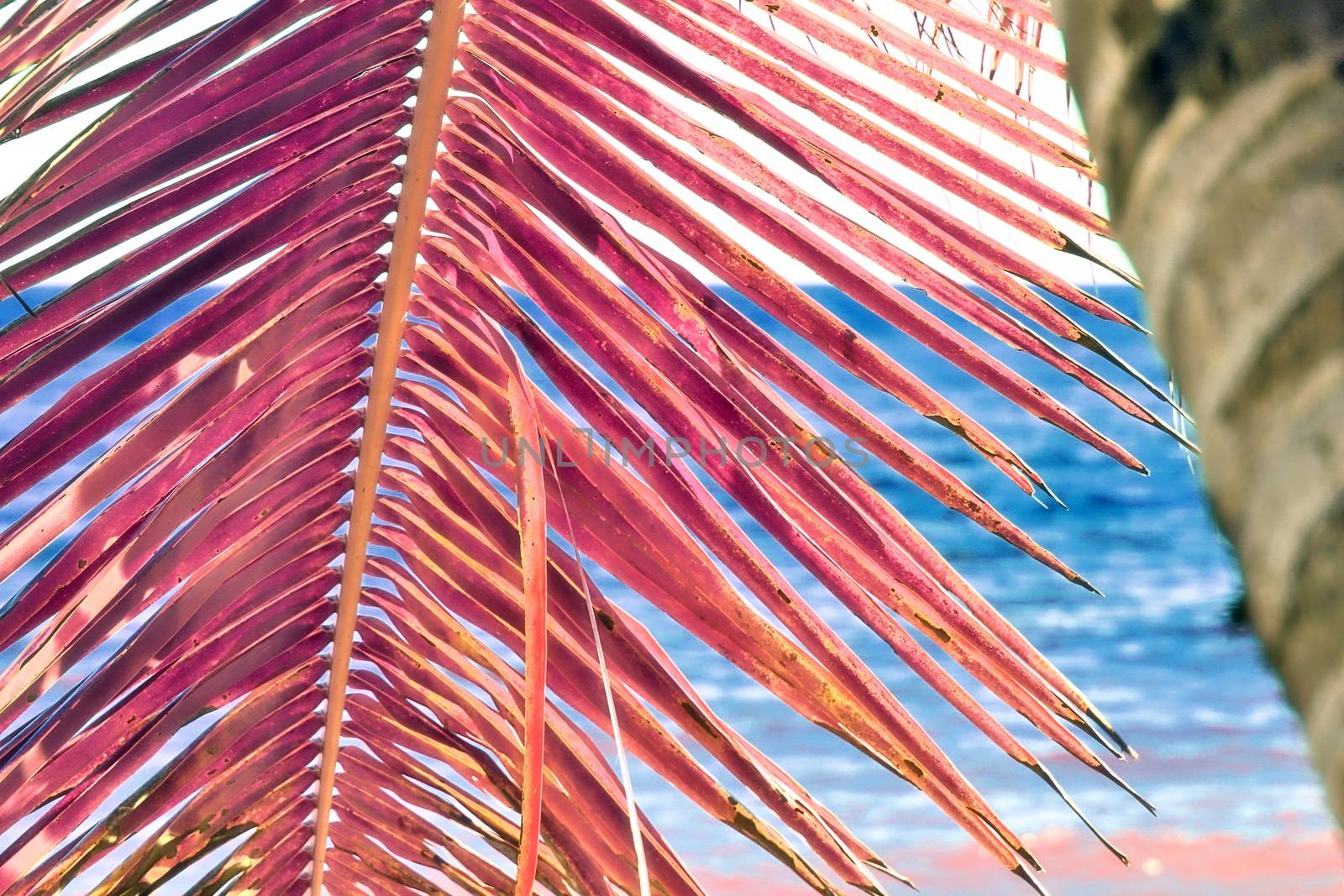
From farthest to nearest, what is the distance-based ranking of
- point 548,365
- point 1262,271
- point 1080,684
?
point 1080,684 → point 548,365 → point 1262,271

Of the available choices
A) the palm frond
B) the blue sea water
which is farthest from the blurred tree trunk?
the blue sea water

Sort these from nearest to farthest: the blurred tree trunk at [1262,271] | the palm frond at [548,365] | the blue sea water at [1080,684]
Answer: the blurred tree trunk at [1262,271]
the palm frond at [548,365]
the blue sea water at [1080,684]

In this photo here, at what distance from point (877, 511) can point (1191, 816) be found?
233 centimetres

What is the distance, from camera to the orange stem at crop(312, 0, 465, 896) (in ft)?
1.64

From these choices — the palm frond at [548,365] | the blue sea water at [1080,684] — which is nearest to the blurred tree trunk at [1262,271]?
the palm frond at [548,365]

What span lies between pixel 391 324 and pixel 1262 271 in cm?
48

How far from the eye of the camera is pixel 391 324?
21.2 inches

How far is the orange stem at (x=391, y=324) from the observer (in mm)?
499

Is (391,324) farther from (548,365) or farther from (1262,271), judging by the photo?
(1262,271)

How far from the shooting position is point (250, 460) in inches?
20.0

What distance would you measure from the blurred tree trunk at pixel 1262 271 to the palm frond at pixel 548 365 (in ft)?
1.14

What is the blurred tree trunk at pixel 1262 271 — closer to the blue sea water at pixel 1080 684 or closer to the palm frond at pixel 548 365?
the palm frond at pixel 548 365

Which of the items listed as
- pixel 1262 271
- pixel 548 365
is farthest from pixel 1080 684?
pixel 1262 271

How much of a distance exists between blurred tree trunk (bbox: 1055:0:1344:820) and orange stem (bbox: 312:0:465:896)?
1.41ft
